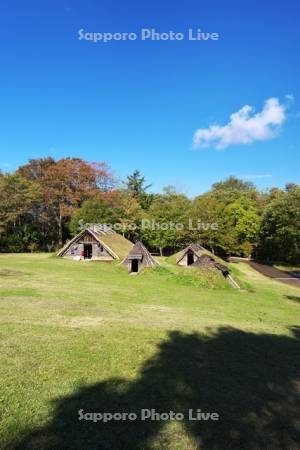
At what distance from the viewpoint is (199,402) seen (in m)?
5.38

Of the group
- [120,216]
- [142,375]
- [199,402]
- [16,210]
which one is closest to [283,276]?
[120,216]

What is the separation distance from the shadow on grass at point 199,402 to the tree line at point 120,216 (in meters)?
39.8

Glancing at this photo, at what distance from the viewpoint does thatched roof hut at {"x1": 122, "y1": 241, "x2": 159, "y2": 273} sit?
28.3 metres

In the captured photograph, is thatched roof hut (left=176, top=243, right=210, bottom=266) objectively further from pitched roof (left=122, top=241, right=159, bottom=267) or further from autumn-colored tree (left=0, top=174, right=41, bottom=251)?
autumn-colored tree (left=0, top=174, right=41, bottom=251)

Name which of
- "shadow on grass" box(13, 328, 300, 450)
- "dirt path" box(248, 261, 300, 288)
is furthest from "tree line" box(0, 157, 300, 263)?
"shadow on grass" box(13, 328, 300, 450)

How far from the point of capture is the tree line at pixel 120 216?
46.2 m

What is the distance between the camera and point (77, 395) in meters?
5.38

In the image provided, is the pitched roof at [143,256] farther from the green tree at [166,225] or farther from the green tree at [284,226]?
the green tree at [284,226]

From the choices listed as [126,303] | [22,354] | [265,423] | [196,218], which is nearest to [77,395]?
[22,354]

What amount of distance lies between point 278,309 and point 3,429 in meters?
14.2

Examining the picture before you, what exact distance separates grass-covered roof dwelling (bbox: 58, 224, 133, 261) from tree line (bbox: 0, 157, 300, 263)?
7.94m

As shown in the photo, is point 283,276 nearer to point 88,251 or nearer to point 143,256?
point 143,256

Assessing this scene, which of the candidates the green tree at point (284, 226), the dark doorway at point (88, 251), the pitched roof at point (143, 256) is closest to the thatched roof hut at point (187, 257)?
the pitched roof at point (143, 256)

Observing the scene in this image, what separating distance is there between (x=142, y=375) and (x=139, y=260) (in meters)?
23.0
